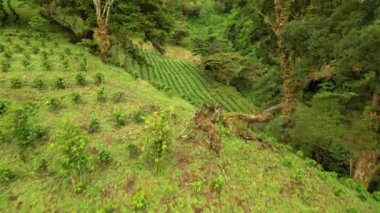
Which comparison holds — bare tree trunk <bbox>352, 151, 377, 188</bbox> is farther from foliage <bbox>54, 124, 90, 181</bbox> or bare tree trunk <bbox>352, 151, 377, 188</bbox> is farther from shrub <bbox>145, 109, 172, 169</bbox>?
foliage <bbox>54, 124, 90, 181</bbox>

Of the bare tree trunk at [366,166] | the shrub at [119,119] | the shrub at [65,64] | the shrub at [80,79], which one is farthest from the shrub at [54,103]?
the bare tree trunk at [366,166]

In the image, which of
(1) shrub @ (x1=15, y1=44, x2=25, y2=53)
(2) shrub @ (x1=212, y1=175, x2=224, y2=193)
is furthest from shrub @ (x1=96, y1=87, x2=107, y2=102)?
(1) shrub @ (x1=15, y1=44, x2=25, y2=53)

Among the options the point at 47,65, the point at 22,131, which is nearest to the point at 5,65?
the point at 47,65

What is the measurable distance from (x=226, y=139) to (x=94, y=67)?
6810 millimetres

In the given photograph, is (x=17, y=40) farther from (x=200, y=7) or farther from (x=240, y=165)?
(x=200, y=7)

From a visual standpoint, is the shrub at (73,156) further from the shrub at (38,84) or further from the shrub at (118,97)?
the shrub at (38,84)

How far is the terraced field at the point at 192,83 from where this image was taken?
100 ft

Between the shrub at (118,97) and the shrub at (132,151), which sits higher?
the shrub at (132,151)

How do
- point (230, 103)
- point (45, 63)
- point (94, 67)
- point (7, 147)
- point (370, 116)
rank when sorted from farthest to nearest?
1. point (230, 103)
2. point (94, 67)
3. point (45, 63)
4. point (370, 116)
5. point (7, 147)

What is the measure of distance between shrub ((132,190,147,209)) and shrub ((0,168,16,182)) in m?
2.54

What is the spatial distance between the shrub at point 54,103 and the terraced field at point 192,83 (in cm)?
1897

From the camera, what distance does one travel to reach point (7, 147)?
321 inches

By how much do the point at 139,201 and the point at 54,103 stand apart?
430 centimetres

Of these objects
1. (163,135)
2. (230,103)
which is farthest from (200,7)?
(163,135)
